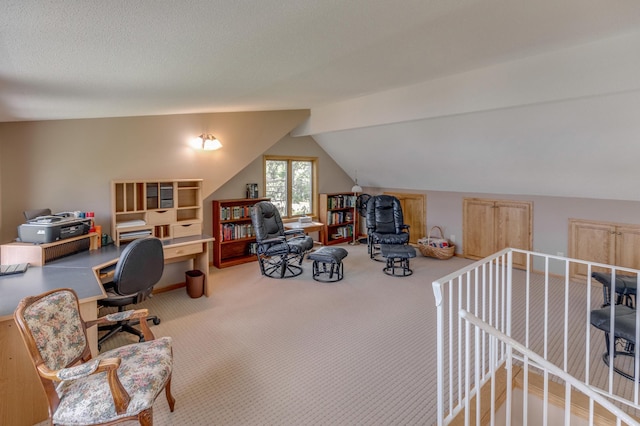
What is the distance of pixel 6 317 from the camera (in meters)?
1.90

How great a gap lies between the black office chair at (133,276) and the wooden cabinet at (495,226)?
5014 mm

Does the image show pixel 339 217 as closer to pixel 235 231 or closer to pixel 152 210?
pixel 235 231

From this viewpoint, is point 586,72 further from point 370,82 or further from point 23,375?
point 23,375

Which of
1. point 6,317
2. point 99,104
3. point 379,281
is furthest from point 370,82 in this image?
point 6,317

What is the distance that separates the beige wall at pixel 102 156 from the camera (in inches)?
133

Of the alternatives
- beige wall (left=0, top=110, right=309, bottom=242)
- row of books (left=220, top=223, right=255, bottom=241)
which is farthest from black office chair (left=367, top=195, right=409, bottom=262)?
beige wall (left=0, top=110, right=309, bottom=242)

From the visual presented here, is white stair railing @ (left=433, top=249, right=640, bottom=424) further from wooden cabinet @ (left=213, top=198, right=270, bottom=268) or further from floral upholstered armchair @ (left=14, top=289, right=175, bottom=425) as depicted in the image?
wooden cabinet @ (left=213, top=198, right=270, bottom=268)

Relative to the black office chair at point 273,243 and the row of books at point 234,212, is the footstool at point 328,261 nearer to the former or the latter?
the black office chair at point 273,243

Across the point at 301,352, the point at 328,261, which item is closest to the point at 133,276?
the point at 301,352

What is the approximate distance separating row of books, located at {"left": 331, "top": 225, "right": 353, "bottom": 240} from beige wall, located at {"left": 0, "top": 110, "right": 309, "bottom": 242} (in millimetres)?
2958

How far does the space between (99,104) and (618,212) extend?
5.89 metres

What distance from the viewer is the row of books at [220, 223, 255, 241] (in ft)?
Result: 18.2

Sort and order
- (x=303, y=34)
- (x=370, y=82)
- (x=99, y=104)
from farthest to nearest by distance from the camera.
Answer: (x=370, y=82)
(x=99, y=104)
(x=303, y=34)

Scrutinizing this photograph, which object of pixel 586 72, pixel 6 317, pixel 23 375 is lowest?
pixel 23 375
